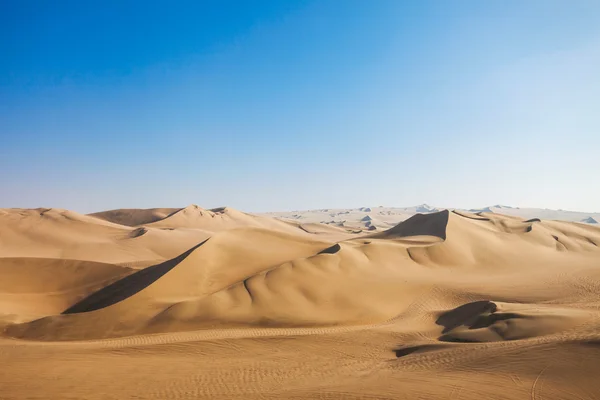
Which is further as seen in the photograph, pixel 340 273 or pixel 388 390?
pixel 340 273

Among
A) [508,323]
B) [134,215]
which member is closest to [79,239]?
[134,215]

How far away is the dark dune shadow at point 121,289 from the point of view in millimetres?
17141

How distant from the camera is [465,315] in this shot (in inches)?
550

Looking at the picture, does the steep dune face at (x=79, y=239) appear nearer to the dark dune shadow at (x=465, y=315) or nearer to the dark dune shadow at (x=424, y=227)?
the dark dune shadow at (x=424, y=227)

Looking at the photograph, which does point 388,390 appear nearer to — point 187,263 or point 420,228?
point 187,263

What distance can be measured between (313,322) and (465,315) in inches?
232

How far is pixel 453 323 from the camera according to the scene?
1366 cm

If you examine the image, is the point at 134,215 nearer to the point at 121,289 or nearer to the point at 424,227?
the point at 121,289

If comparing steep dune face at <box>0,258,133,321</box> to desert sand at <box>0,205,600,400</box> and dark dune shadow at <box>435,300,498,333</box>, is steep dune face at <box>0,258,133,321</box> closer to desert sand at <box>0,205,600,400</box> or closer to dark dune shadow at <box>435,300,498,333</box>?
desert sand at <box>0,205,600,400</box>

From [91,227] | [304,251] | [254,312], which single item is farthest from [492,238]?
[91,227]

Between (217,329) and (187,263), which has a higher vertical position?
(187,263)

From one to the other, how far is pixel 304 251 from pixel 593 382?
1791 centimetres

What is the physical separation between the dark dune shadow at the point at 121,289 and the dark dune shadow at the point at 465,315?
12.8 m

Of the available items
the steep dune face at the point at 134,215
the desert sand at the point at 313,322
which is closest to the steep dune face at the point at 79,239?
the desert sand at the point at 313,322
